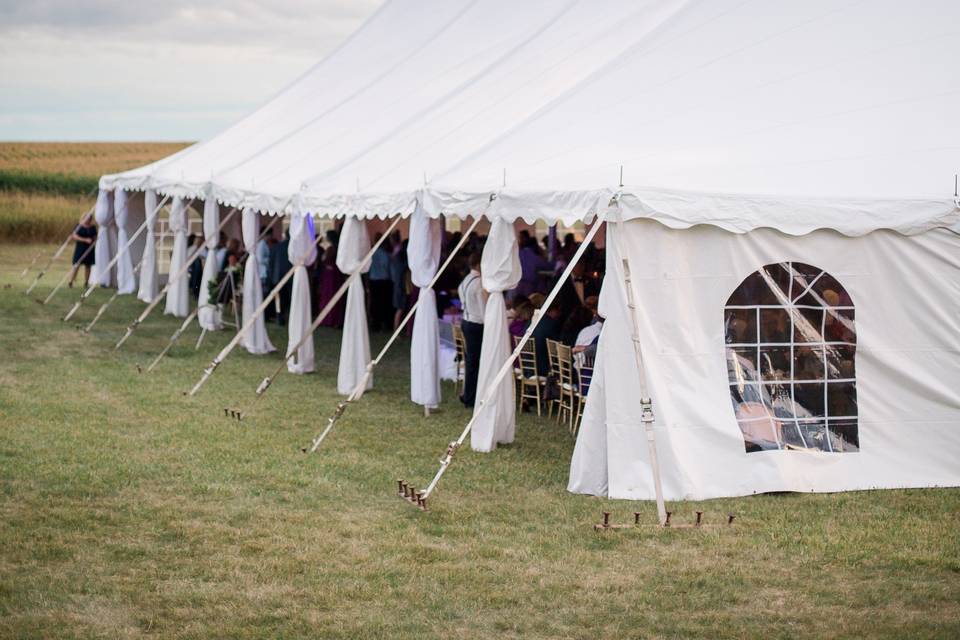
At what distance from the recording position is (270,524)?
812 cm

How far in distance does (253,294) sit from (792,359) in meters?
9.27

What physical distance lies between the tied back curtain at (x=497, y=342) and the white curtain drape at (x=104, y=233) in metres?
15.5

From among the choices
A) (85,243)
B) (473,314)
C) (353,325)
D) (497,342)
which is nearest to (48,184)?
(85,243)

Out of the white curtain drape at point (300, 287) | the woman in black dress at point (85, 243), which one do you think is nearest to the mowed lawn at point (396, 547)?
the white curtain drape at point (300, 287)

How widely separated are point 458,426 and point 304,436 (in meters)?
→ 1.42

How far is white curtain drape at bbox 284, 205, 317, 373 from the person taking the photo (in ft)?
47.8

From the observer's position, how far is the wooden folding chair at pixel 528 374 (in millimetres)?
12250

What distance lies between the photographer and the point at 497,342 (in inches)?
421

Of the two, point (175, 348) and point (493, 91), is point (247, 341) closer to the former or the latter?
point (175, 348)

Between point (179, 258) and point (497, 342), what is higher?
point (179, 258)

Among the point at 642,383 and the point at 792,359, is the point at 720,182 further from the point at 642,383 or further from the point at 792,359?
the point at 642,383

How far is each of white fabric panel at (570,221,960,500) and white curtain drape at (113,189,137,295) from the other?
16.2 metres

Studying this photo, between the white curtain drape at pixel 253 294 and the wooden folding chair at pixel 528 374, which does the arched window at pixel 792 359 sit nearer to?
the wooden folding chair at pixel 528 374

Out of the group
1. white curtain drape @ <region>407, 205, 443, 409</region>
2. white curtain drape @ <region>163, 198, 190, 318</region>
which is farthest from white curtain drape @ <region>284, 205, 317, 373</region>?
white curtain drape @ <region>163, 198, 190, 318</region>
